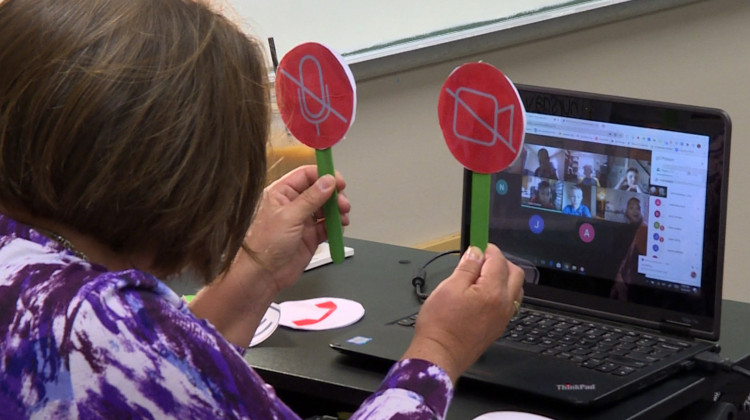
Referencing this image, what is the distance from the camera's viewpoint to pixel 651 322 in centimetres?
137

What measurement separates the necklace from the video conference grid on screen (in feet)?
2.38

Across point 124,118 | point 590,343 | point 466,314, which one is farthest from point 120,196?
point 590,343

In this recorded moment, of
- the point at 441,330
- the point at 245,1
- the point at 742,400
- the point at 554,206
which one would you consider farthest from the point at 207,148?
the point at 245,1

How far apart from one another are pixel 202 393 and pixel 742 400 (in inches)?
31.6

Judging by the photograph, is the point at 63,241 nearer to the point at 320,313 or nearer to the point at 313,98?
the point at 313,98

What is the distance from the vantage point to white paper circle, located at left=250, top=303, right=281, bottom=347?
1.42 m

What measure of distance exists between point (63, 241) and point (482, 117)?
0.47 meters

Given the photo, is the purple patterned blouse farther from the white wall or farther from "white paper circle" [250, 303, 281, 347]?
the white wall

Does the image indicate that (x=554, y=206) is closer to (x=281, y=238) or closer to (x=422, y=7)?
(x=281, y=238)

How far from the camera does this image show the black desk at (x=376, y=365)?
47.3 inches

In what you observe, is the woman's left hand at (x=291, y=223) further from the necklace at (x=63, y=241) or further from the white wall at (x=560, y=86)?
the white wall at (x=560, y=86)

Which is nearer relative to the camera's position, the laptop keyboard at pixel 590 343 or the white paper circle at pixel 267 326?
the laptop keyboard at pixel 590 343

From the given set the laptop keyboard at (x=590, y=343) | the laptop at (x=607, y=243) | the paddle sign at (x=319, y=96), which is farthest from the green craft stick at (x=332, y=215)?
the laptop keyboard at (x=590, y=343)

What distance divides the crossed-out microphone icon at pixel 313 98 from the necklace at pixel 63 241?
0.44 meters
